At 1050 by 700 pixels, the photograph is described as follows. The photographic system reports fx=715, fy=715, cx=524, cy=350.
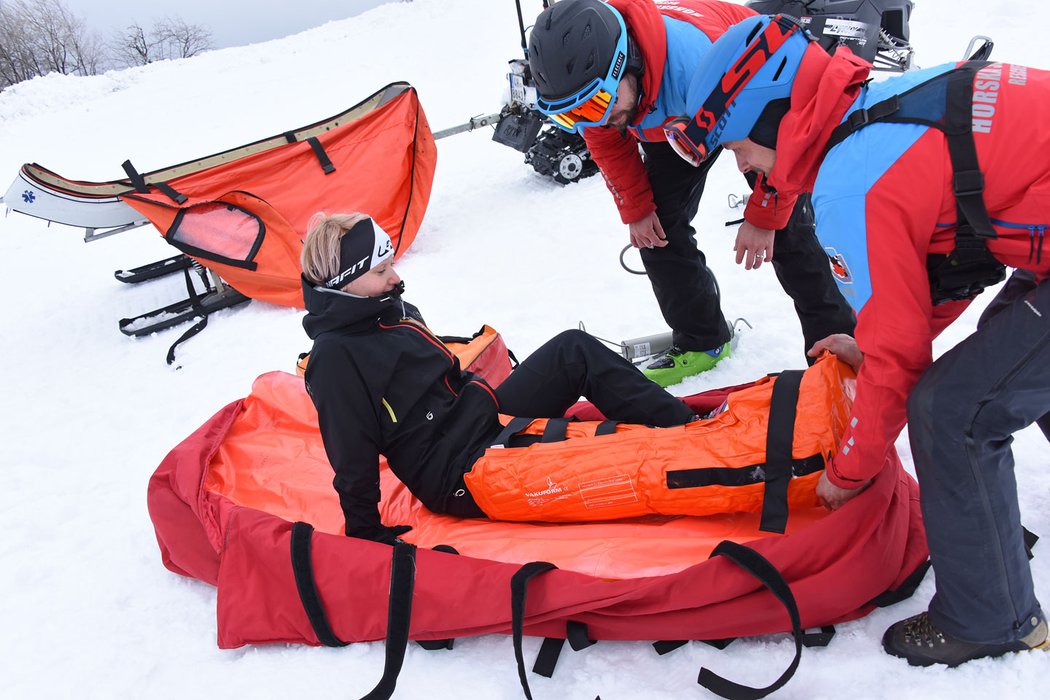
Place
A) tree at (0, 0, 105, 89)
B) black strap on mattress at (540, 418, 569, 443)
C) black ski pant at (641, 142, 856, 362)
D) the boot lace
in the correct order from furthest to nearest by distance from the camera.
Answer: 1. tree at (0, 0, 105, 89)
2. black ski pant at (641, 142, 856, 362)
3. black strap on mattress at (540, 418, 569, 443)
4. the boot lace

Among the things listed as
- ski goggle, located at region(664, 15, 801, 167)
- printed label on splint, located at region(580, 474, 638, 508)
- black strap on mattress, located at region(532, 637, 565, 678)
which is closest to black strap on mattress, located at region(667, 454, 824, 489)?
printed label on splint, located at region(580, 474, 638, 508)

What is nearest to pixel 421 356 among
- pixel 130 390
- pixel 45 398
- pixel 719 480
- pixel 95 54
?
pixel 719 480

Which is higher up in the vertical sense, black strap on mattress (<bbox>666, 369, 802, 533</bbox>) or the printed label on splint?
black strap on mattress (<bbox>666, 369, 802, 533</bbox>)

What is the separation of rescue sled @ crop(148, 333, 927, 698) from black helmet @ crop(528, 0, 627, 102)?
101 centimetres

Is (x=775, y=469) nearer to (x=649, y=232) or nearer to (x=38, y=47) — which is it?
(x=649, y=232)

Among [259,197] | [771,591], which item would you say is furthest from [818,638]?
[259,197]

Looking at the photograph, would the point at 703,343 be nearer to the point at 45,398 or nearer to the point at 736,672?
the point at 736,672

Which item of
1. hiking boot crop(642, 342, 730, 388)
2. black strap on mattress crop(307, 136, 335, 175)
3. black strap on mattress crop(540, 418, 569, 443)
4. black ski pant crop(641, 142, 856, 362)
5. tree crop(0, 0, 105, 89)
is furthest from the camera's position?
tree crop(0, 0, 105, 89)

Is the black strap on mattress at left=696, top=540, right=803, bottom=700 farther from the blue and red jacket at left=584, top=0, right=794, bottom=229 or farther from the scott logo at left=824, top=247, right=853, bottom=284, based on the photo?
the blue and red jacket at left=584, top=0, right=794, bottom=229

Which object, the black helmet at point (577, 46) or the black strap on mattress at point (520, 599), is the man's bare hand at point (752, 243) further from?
the black strap on mattress at point (520, 599)

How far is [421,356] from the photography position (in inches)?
91.1

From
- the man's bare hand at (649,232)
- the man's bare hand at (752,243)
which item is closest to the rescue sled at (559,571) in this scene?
the man's bare hand at (752,243)

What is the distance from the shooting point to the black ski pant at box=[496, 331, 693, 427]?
2406 mm

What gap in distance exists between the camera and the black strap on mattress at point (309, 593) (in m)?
Result: 2.05
